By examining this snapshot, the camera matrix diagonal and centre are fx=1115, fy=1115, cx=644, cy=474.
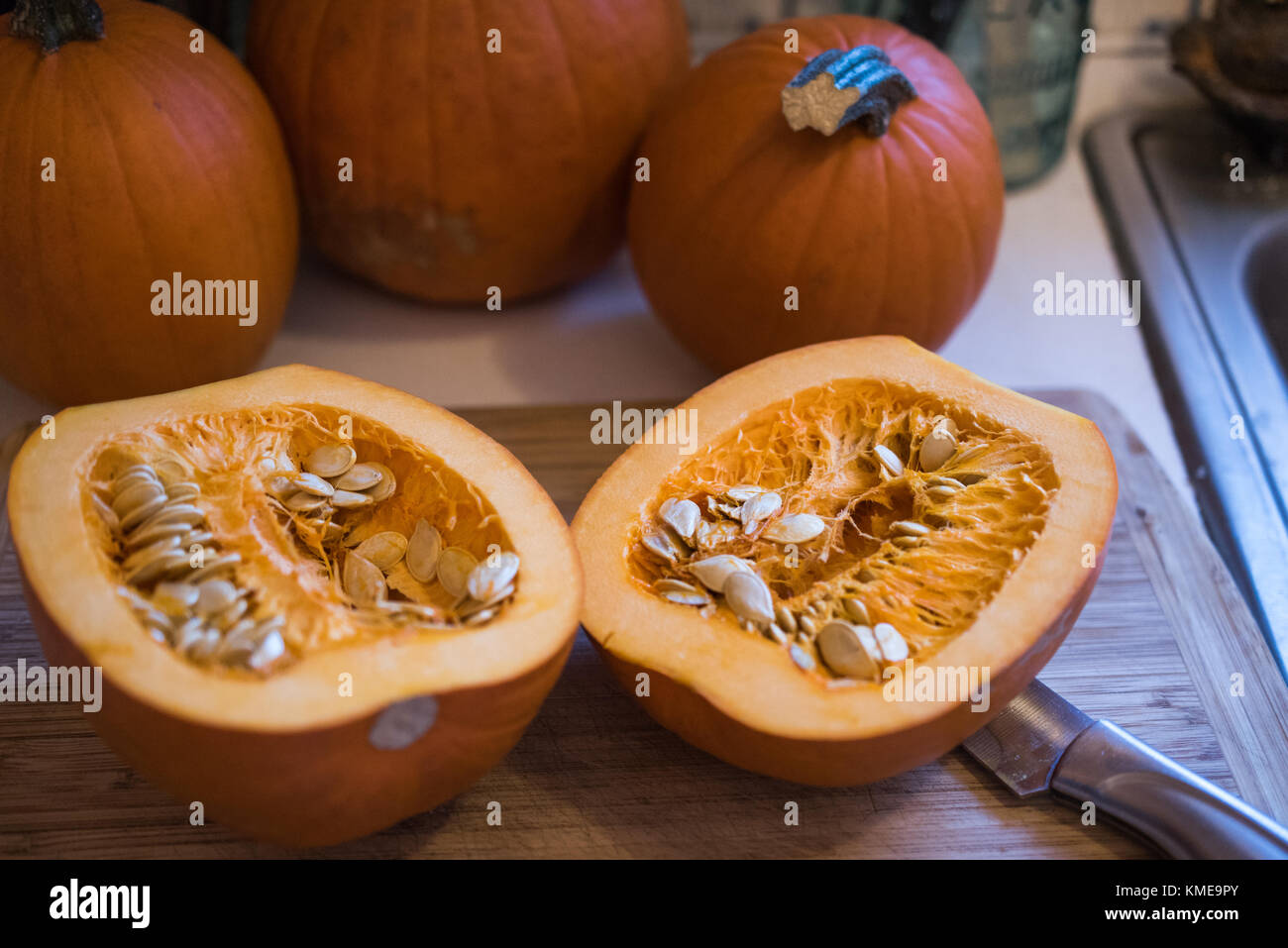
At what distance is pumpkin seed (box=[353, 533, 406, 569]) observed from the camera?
1.05 meters

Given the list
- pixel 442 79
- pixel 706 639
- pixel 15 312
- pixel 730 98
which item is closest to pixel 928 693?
pixel 706 639

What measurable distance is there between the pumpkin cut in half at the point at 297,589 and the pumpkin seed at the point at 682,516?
0.12 metres

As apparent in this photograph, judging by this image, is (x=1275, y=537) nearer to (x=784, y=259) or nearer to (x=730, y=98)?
(x=784, y=259)

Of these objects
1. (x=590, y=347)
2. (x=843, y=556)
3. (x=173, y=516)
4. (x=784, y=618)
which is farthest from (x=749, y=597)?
(x=590, y=347)

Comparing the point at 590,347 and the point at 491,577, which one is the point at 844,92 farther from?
the point at 491,577

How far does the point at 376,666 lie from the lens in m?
0.84

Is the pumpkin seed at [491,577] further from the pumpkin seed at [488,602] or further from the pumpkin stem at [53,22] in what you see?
the pumpkin stem at [53,22]

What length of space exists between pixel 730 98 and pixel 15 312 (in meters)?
0.83

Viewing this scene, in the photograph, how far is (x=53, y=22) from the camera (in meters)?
1.15

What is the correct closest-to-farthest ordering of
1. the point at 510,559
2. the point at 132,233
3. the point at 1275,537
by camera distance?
the point at 510,559, the point at 132,233, the point at 1275,537

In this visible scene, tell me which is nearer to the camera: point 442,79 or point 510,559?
point 510,559

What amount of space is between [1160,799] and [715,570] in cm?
43

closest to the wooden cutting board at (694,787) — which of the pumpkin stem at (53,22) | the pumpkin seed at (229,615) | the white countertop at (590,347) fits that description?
the pumpkin seed at (229,615)

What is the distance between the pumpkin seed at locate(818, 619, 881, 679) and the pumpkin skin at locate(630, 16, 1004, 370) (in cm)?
48
